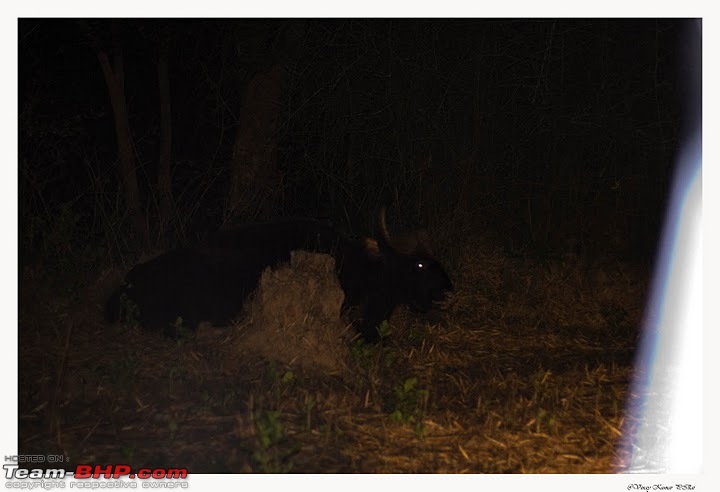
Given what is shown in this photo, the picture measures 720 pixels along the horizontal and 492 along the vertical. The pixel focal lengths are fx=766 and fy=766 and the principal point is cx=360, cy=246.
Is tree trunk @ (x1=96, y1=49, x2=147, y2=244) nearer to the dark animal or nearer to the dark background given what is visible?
the dark background

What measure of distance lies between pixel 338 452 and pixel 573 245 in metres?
6.72

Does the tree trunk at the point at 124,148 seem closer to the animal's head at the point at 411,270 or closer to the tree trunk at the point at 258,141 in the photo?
the tree trunk at the point at 258,141

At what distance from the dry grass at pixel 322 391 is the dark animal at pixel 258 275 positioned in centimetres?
23

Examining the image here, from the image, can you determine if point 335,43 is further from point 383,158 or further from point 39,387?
point 39,387

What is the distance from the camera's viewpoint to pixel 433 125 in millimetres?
10570

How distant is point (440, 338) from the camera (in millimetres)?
7281

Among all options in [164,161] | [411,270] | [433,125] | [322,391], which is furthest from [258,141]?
[322,391]

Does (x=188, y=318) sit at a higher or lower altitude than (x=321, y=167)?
lower

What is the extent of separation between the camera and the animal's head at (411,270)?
730 centimetres

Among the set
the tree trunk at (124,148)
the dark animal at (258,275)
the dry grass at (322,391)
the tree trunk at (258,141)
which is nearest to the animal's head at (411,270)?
the dark animal at (258,275)

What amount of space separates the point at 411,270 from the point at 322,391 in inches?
86.2

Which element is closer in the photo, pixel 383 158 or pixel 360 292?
pixel 360 292

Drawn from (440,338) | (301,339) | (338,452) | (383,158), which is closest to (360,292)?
(440,338)

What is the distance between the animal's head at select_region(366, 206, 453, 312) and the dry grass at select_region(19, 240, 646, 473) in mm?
341
